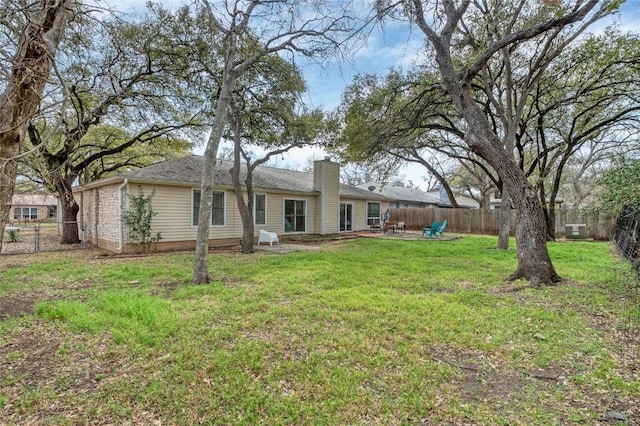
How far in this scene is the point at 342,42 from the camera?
7.91m

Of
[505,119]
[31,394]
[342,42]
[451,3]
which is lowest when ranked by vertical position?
[31,394]

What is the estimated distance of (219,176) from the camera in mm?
13125

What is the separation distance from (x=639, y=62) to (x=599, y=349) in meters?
11.5

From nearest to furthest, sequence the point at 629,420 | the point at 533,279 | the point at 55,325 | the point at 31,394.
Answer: the point at 629,420 < the point at 31,394 < the point at 55,325 < the point at 533,279

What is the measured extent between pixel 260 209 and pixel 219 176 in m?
2.26

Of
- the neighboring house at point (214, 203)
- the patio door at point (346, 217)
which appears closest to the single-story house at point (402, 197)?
the patio door at point (346, 217)

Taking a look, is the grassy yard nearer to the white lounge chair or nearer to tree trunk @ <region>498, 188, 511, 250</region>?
tree trunk @ <region>498, 188, 511, 250</region>

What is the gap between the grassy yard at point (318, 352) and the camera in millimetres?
2480

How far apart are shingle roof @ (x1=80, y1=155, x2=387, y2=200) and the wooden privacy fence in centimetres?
431

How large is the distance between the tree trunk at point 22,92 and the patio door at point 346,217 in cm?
1668

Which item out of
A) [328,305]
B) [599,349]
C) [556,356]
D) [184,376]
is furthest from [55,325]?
[599,349]

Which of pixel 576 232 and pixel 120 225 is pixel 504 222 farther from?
pixel 120 225

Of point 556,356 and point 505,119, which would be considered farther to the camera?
point 505,119

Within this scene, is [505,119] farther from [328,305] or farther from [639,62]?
[328,305]
